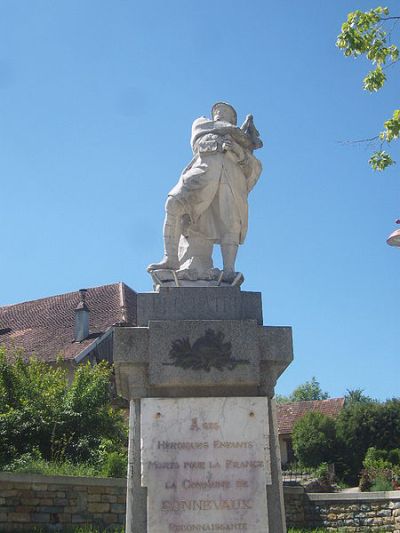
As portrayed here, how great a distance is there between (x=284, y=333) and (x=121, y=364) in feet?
4.43

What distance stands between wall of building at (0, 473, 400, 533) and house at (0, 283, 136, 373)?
42.6ft

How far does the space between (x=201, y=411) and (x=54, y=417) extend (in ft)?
34.5

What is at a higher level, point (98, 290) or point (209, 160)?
point (98, 290)

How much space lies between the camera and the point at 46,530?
1062 cm

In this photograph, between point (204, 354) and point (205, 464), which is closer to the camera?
point (205, 464)

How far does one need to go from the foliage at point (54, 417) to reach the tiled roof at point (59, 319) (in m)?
8.69

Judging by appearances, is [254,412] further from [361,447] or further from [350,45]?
[361,447]

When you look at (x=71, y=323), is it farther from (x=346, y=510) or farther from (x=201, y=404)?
(x=201, y=404)

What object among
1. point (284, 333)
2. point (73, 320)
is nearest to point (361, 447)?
point (73, 320)

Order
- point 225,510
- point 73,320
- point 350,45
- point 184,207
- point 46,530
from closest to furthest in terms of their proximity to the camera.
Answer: point 225,510 → point 184,207 → point 350,45 → point 46,530 → point 73,320

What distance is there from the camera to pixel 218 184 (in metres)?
6.61

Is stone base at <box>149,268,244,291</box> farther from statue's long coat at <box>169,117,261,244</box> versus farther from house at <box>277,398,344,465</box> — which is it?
house at <box>277,398,344,465</box>

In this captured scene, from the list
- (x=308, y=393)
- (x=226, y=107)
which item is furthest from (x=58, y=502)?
(x=308, y=393)

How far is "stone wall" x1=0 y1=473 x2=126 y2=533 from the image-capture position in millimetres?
10594
